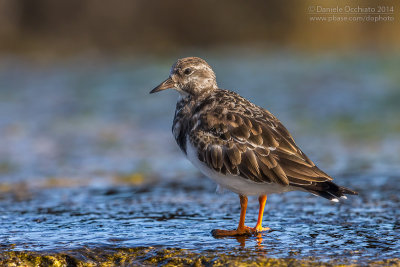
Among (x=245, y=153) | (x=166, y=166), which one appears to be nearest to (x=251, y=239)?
(x=245, y=153)

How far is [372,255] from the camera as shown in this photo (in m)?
4.44

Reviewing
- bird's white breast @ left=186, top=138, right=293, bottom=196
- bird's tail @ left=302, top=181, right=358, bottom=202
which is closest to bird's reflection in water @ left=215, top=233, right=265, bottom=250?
bird's white breast @ left=186, top=138, right=293, bottom=196

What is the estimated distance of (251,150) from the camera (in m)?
5.25

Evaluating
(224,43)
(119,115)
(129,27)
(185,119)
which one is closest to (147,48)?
(129,27)

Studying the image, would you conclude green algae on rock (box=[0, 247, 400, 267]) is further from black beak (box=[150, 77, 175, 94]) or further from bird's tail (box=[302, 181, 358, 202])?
black beak (box=[150, 77, 175, 94])

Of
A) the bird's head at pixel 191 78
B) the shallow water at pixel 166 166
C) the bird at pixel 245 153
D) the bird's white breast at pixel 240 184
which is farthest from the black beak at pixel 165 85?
the shallow water at pixel 166 166

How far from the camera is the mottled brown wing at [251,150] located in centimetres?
510

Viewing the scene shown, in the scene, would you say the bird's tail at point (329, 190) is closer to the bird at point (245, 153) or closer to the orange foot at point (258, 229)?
the bird at point (245, 153)

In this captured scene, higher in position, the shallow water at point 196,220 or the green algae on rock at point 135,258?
the shallow water at point 196,220

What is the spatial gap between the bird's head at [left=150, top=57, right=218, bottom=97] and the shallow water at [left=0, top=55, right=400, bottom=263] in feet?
4.02

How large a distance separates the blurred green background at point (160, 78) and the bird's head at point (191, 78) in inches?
95.7

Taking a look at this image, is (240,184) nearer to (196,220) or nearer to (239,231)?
(239,231)

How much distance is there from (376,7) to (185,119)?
77.4 ft

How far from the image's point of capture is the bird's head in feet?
20.1
